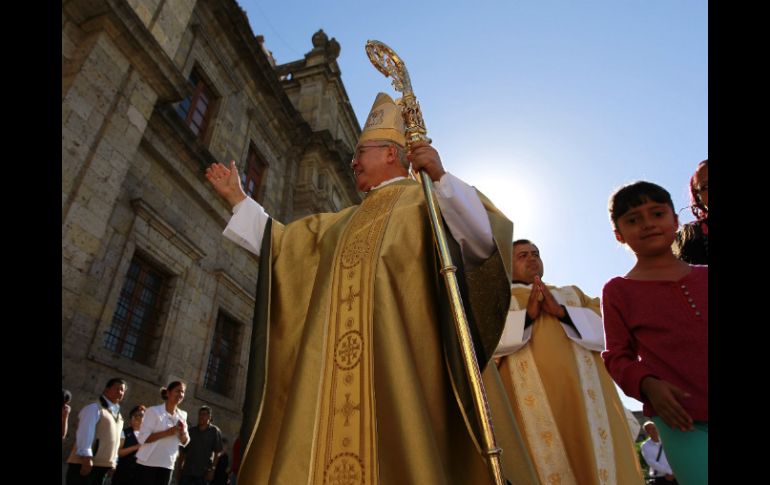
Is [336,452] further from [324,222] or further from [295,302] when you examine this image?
[324,222]

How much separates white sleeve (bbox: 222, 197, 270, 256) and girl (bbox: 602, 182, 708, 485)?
1754 mm

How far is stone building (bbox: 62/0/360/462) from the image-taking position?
6.15 metres

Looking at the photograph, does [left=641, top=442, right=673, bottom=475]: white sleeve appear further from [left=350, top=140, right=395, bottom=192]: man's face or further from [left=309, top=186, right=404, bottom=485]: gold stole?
[left=309, top=186, right=404, bottom=485]: gold stole

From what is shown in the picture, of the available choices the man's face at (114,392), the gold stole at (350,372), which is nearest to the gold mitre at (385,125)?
the gold stole at (350,372)

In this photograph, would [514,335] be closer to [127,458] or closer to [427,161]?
[427,161]

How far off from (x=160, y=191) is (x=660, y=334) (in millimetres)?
8399

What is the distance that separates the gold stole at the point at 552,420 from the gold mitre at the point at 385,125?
1.65 metres

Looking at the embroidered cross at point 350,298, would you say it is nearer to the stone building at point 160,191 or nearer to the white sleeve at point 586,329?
the stone building at point 160,191

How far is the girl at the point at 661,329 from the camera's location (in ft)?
4.96

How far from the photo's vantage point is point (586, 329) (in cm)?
314

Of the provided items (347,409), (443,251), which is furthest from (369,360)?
(443,251)
